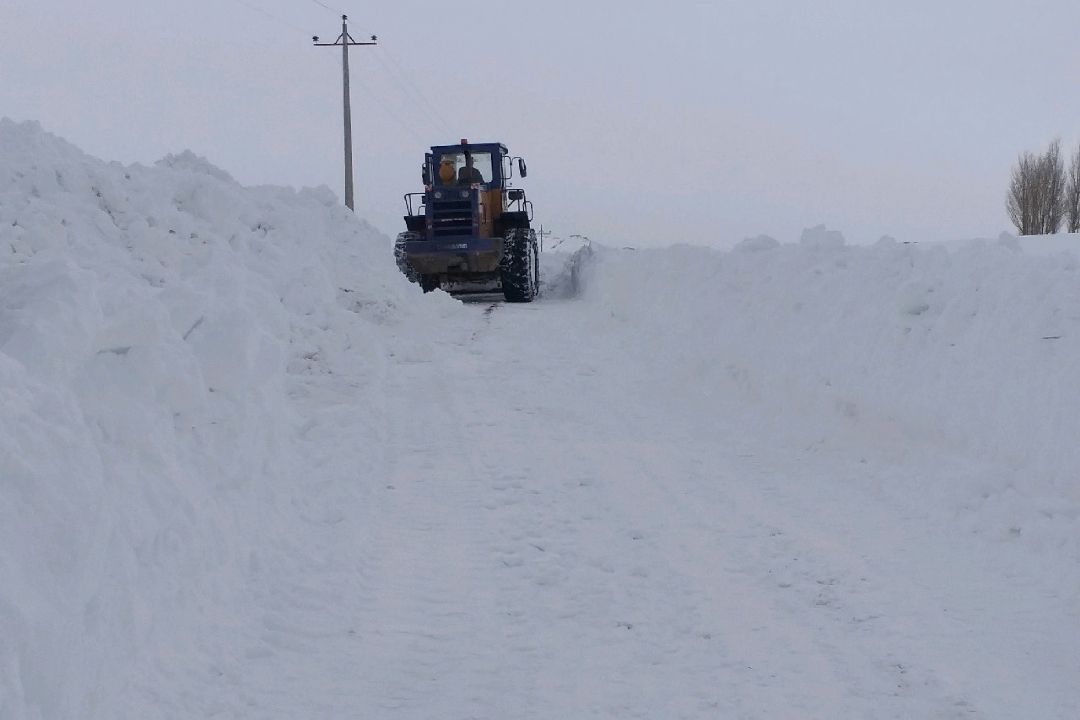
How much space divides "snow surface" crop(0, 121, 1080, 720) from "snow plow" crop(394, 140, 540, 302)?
7.85m

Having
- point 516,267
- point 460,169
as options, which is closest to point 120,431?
point 516,267

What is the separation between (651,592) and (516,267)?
44.9ft

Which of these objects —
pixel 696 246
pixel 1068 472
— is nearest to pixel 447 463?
pixel 1068 472

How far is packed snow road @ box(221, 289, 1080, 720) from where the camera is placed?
3875mm

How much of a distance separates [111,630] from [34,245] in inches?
152

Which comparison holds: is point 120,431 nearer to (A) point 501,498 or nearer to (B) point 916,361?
(A) point 501,498

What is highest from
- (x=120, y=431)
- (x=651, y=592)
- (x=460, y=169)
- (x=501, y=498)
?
(x=460, y=169)

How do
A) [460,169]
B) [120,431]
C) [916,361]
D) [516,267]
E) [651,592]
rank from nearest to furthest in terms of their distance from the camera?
1. [120,431]
2. [651,592]
3. [916,361]
4. [516,267]
5. [460,169]

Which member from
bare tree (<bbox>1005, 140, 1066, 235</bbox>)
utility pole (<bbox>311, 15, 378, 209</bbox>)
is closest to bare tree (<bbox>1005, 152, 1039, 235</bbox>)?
bare tree (<bbox>1005, 140, 1066, 235</bbox>)

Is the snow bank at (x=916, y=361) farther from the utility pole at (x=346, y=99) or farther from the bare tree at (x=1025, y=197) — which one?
the bare tree at (x=1025, y=197)

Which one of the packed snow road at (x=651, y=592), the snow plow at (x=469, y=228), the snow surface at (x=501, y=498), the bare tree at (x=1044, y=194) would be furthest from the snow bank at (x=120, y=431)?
the bare tree at (x=1044, y=194)

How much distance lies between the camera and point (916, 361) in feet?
25.0

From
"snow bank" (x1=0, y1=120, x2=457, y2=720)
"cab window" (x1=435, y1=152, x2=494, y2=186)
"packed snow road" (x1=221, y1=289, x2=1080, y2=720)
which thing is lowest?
"packed snow road" (x1=221, y1=289, x2=1080, y2=720)

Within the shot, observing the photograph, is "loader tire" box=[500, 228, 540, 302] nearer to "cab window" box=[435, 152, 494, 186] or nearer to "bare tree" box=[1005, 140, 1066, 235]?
"cab window" box=[435, 152, 494, 186]
